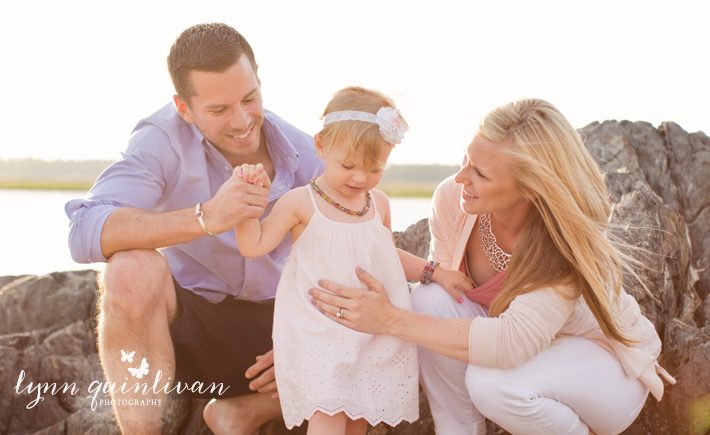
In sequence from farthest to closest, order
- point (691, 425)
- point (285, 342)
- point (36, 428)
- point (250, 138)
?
point (36, 428)
point (250, 138)
point (691, 425)
point (285, 342)

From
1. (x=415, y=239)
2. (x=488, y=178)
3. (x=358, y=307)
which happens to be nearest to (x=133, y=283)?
(x=358, y=307)

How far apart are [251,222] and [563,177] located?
1388 millimetres

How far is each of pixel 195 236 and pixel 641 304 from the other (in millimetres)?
2759

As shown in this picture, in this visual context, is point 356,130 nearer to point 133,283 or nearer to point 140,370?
point 133,283

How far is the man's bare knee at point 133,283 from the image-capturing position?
7.59 ft

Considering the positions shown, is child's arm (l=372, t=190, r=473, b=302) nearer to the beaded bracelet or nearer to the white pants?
the beaded bracelet

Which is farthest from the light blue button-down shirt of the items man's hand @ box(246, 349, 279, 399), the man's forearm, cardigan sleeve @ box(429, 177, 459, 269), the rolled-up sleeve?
cardigan sleeve @ box(429, 177, 459, 269)

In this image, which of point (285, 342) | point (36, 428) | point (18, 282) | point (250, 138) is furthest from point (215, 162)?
point (18, 282)

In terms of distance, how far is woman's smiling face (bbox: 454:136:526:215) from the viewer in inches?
87.3

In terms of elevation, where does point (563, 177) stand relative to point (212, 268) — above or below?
above

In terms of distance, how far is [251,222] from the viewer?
2270mm

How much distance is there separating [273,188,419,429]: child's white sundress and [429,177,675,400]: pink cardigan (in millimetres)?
398

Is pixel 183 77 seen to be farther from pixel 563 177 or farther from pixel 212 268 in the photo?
pixel 563 177

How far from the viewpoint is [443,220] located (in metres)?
2.83
